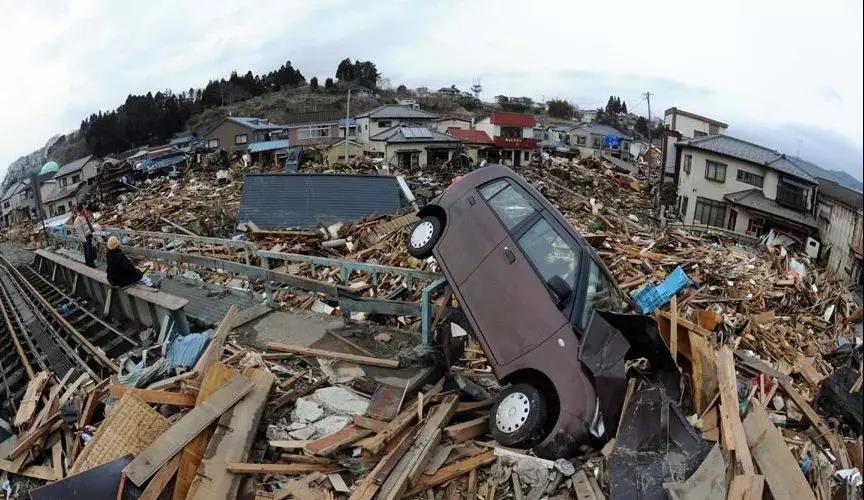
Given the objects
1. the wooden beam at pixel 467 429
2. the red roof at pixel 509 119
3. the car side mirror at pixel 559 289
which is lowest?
the wooden beam at pixel 467 429

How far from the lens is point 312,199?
17359 mm

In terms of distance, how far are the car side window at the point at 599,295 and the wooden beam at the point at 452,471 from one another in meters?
1.37

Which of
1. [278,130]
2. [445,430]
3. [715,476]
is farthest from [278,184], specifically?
[278,130]

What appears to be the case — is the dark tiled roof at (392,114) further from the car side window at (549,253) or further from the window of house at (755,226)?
the car side window at (549,253)

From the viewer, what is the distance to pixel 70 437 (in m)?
5.12

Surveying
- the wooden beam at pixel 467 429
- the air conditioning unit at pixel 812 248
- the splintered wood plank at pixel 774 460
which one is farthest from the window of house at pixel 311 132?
the splintered wood plank at pixel 774 460

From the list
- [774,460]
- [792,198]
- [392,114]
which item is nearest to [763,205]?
[792,198]

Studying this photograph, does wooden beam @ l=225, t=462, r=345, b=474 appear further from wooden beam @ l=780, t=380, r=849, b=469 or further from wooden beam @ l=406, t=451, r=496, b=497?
wooden beam @ l=780, t=380, r=849, b=469

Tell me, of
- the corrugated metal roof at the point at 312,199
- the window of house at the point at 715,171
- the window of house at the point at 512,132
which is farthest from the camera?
the window of house at the point at 512,132

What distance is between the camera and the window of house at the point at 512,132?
47.1m

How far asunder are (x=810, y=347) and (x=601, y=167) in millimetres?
35037

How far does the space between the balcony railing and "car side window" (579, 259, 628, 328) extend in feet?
69.7

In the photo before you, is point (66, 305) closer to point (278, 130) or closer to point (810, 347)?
point (810, 347)

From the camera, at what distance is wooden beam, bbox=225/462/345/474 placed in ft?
13.0
